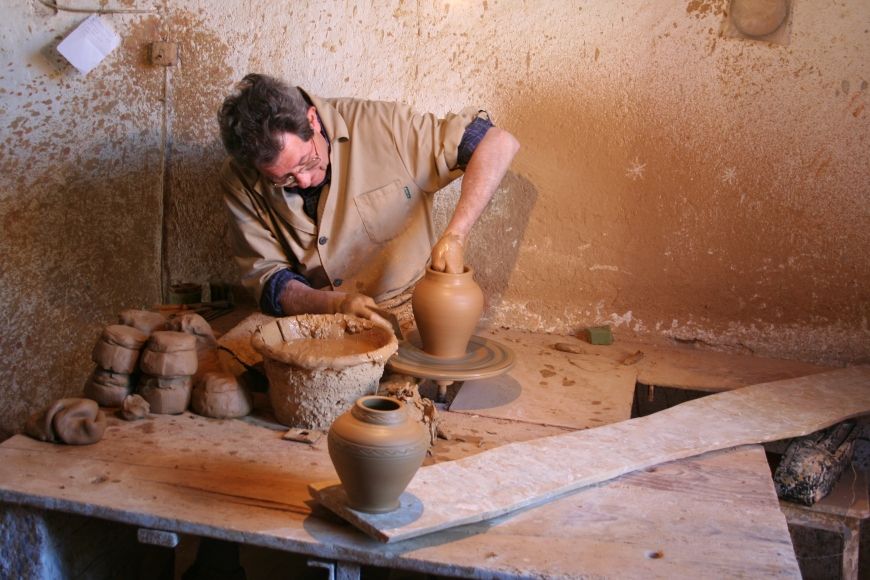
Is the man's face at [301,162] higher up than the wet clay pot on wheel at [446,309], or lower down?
higher up

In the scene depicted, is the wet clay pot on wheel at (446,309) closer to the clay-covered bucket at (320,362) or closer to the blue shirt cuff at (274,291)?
the clay-covered bucket at (320,362)

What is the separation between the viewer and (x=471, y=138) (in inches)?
122

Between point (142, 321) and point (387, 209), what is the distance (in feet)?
3.39

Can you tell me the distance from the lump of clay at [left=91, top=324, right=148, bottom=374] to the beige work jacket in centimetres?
74

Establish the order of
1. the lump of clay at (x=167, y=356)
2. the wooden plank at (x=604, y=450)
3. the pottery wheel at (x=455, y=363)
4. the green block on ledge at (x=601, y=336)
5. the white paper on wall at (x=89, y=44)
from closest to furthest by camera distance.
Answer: the wooden plank at (x=604, y=450)
the lump of clay at (x=167, y=356)
the pottery wheel at (x=455, y=363)
the green block on ledge at (x=601, y=336)
the white paper on wall at (x=89, y=44)

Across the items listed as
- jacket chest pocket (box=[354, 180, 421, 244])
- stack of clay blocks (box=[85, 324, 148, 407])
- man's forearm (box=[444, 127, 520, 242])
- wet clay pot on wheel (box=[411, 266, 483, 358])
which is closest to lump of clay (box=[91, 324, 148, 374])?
stack of clay blocks (box=[85, 324, 148, 407])

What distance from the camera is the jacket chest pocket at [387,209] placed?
10.4 feet

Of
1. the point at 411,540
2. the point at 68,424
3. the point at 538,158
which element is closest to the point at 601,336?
the point at 538,158

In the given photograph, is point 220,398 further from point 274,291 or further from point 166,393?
point 274,291

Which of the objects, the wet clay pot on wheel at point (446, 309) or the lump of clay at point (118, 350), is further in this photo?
the wet clay pot on wheel at point (446, 309)

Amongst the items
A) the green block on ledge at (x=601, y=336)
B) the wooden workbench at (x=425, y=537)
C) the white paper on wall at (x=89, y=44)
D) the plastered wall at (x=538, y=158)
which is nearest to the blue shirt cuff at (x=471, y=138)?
the plastered wall at (x=538, y=158)

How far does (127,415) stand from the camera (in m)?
2.51

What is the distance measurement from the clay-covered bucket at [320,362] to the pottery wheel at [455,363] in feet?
0.47

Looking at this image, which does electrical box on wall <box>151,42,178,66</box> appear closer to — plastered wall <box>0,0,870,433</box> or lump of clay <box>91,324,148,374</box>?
plastered wall <box>0,0,870,433</box>
